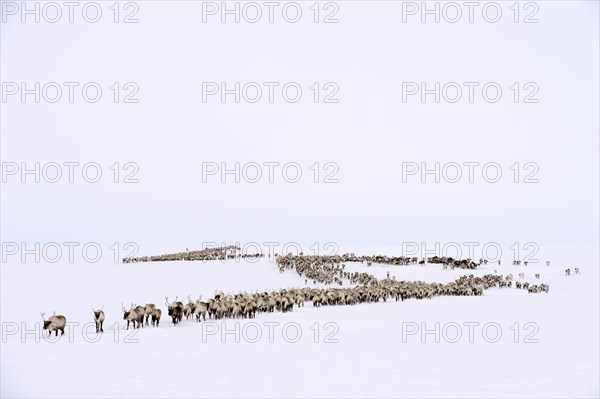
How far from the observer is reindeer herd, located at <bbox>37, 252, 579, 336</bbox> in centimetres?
2097

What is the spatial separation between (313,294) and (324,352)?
13.3m

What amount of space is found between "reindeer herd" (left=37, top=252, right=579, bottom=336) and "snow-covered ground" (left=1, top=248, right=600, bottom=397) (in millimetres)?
645

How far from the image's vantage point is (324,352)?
15.2 metres

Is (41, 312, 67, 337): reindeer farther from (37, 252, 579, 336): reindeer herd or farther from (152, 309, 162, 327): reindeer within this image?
(152, 309, 162, 327): reindeer

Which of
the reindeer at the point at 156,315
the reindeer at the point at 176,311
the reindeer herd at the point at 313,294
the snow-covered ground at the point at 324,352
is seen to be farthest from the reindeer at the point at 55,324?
the reindeer at the point at 176,311

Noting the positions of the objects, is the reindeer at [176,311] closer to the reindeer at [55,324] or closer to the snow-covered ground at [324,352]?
the snow-covered ground at [324,352]

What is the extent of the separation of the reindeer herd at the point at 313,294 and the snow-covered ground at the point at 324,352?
645 mm

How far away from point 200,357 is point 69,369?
3251mm

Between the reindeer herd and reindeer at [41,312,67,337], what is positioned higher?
reindeer at [41,312,67,337]

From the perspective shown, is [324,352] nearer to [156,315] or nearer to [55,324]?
[156,315]

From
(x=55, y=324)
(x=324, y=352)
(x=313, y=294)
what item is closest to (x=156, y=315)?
(x=55, y=324)

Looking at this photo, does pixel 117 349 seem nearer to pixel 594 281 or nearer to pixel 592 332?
pixel 592 332

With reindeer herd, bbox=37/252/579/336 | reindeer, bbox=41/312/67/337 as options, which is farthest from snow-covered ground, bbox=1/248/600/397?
reindeer herd, bbox=37/252/579/336

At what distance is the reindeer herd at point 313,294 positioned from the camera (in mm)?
20969
